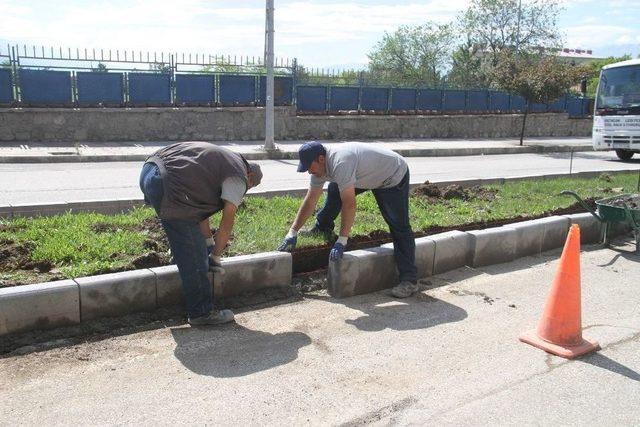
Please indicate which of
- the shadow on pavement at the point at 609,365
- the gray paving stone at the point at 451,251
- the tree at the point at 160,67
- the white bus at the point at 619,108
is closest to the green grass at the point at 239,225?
the gray paving stone at the point at 451,251

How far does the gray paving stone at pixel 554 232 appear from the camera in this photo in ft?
23.7

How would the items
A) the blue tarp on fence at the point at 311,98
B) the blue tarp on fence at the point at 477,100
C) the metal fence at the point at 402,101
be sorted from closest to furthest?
the blue tarp on fence at the point at 311,98, the metal fence at the point at 402,101, the blue tarp on fence at the point at 477,100

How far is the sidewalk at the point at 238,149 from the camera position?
14.1 meters

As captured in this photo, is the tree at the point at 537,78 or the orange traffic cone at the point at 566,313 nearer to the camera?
the orange traffic cone at the point at 566,313

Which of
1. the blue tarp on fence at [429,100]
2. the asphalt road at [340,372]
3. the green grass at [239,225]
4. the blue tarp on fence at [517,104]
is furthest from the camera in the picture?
the blue tarp on fence at [517,104]

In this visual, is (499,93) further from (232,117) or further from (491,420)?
(491,420)

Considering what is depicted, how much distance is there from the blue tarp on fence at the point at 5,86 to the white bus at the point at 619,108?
1707 cm

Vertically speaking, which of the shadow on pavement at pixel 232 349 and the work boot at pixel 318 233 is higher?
the work boot at pixel 318 233

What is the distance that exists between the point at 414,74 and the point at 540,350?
3668cm

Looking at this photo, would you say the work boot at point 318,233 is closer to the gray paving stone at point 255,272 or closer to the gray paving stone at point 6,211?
the gray paving stone at point 255,272

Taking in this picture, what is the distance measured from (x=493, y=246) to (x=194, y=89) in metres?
14.3

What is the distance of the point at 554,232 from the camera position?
24.0ft

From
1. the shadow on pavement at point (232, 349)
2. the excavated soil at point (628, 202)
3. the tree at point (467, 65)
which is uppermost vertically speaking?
the tree at point (467, 65)

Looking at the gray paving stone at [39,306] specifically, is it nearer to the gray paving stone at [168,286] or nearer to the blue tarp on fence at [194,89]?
the gray paving stone at [168,286]
